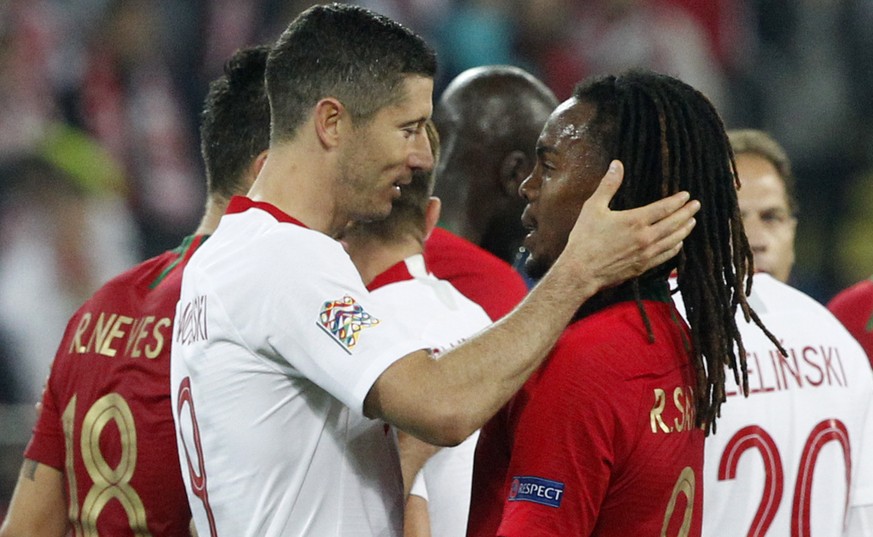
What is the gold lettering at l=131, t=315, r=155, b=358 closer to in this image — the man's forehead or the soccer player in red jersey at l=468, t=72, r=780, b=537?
the soccer player in red jersey at l=468, t=72, r=780, b=537

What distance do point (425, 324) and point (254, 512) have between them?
73 cm

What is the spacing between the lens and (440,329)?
10.6 feet

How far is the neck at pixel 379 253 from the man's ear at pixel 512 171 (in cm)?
104

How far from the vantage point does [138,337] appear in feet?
11.4

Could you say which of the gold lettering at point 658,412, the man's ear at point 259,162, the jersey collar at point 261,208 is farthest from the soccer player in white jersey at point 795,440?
the man's ear at point 259,162

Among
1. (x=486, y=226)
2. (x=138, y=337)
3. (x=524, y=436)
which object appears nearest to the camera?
(x=524, y=436)

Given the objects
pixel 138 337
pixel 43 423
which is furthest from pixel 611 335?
pixel 43 423

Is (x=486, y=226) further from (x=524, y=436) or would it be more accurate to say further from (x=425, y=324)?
(x=524, y=436)

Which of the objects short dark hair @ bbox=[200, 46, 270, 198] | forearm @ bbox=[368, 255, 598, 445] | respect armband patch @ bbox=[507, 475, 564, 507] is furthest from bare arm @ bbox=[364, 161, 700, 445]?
short dark hair @ bbox=[200, 46, 270, 198]

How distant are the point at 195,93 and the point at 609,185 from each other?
21.2 feet

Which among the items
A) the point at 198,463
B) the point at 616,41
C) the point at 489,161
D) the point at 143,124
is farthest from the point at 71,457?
the point at 616,41

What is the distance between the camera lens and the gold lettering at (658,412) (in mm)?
2564

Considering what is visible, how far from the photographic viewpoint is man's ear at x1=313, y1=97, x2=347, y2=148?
2.86 metres

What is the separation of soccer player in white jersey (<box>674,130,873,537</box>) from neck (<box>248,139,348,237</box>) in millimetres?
1137
